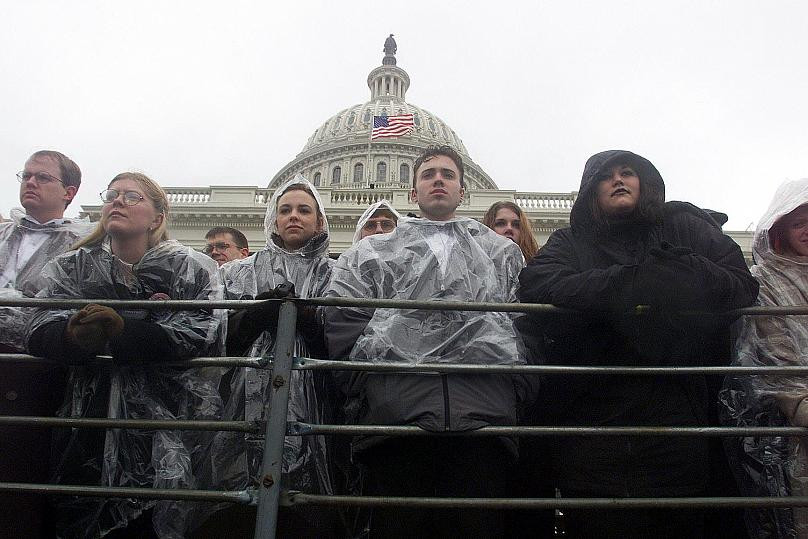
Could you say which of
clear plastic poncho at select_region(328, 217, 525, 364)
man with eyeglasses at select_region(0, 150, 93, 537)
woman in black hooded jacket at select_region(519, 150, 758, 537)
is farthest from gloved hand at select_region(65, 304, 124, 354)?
woman in black hooded jacket at select_region(519, 150, 758, 537)

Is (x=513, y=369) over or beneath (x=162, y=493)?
over

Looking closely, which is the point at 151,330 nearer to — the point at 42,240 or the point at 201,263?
the point at 201,263

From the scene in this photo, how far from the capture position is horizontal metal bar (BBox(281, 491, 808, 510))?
2146 millimetres

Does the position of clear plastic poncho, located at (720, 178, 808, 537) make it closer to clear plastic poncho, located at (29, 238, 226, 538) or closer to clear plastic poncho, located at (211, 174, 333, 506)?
clear plastic poncho, located at (211, 174, 333, 506)

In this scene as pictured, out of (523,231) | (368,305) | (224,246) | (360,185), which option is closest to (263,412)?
(368,305)

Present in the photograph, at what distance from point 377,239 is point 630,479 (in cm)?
151

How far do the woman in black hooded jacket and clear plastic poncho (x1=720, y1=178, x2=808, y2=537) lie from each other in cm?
17

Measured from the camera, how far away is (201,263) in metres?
3.06

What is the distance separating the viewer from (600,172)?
2.98m

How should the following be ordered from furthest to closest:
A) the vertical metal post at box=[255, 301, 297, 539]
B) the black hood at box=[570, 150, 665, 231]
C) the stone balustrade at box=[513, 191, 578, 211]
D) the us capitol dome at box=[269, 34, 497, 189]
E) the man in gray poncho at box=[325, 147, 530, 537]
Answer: the us capitol dome at box=[269, 34, 497, 189] → the stone balustrade at box=[513, 191, 578, 211] → the black hood at box=[570, 150, 665, 231] → the man in gray poncho at box=[325, 147, 530, 537] → the vertical metal post at box=[255, 301, 297, 539]

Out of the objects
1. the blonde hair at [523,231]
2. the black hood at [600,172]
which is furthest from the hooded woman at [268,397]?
the blonde hair at [523,231]

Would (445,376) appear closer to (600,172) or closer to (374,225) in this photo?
(600,172)

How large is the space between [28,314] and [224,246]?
2.68 metres

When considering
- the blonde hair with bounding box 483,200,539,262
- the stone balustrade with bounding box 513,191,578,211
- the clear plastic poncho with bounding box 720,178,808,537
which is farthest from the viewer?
the stone balustrade with bounding box 513,191,578,211
